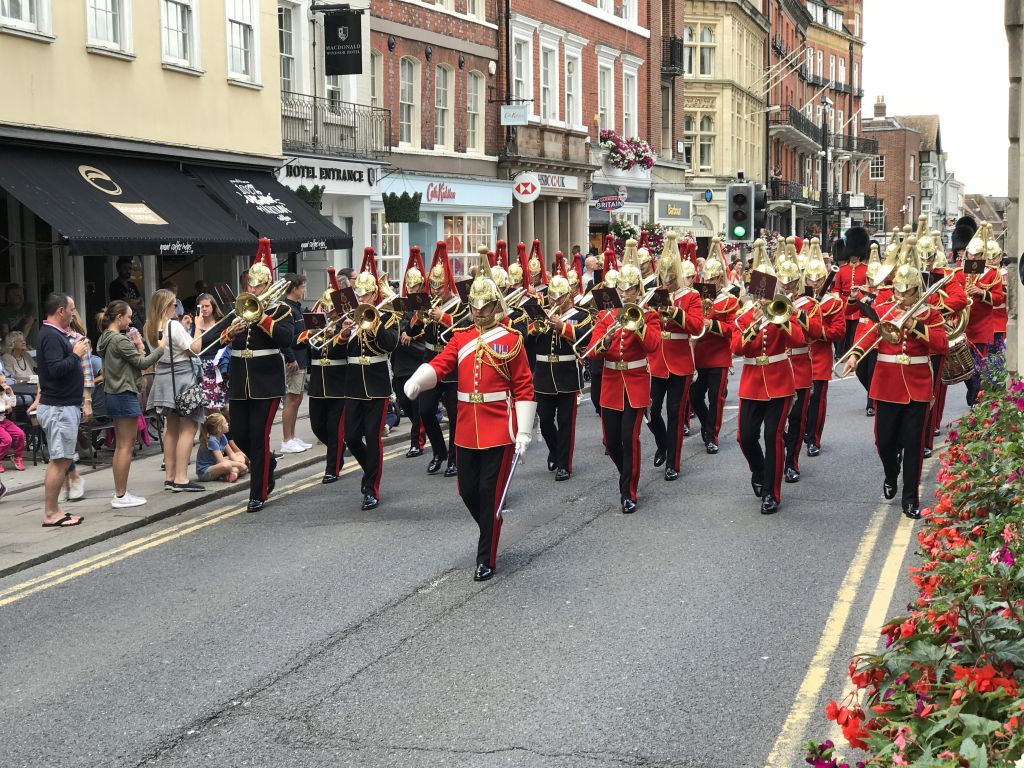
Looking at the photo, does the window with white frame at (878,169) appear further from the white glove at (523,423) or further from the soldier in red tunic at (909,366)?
the white glove at (523,423)

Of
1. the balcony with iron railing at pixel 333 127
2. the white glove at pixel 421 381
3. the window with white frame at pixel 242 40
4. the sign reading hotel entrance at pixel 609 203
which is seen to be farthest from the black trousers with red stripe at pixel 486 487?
the sign reading hotel entrance at pixel 609 203

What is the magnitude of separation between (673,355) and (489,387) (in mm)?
4186

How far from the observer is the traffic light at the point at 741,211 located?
21734 mm

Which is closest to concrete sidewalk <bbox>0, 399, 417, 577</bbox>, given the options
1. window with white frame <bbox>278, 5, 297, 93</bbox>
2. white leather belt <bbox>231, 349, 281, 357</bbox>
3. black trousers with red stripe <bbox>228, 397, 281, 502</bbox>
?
black trousers with red stripe <bbox>228, 397, 281, 502</bbox>

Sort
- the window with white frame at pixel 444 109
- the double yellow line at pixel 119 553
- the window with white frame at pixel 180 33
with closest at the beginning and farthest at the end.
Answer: the double yellow line at pixel 119 553, the window with white frame at pixel 180 33, the window with white frame at pixel 444 109

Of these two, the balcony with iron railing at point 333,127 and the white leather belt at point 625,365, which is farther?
the balcony with iron railing at point 333,127

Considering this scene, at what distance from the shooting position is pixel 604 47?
127 ft

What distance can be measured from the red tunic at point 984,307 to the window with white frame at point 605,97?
2441 cm

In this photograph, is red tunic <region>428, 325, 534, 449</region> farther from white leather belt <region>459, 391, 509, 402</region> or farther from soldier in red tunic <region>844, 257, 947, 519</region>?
soldier in red tunic <region>844, 257, 947, 519</region>

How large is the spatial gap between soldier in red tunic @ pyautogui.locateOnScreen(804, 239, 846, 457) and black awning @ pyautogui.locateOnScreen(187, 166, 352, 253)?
8671 millimetres

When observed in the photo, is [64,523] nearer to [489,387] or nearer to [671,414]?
[489,387]

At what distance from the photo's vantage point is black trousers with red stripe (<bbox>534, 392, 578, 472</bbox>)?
12.8 metres

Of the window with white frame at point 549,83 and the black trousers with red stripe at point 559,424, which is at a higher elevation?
the window with white frame at point 549,83

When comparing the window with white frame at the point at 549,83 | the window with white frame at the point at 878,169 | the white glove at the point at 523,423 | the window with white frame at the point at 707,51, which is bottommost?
the white glove at the point at 523,423
